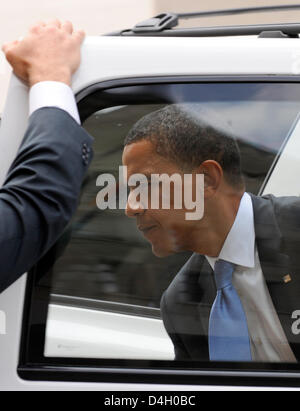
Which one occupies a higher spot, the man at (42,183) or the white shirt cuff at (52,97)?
the white shirt cuff at (52,97)

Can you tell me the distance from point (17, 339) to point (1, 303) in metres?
0.09

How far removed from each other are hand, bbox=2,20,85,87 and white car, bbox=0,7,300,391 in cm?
10

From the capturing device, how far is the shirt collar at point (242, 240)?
1.64 metres

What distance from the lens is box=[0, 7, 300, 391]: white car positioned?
1.57 meters

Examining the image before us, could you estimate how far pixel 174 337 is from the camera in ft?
5.38

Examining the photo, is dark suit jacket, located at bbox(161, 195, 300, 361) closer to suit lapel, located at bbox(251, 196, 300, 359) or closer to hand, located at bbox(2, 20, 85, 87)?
suit lapel, located at bbox(251, 196, 300, 359)

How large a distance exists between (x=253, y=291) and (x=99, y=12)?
3.70 meters

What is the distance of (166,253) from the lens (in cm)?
162

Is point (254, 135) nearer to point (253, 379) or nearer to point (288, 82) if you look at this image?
point (288, 82)

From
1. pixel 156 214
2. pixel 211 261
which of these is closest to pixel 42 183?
pixel 156 214

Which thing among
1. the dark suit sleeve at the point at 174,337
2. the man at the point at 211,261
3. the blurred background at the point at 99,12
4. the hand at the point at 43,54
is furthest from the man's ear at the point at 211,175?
the blurred background at the point at 99,12

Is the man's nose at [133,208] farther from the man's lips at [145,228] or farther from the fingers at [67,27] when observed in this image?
the fingers at [67,27]
